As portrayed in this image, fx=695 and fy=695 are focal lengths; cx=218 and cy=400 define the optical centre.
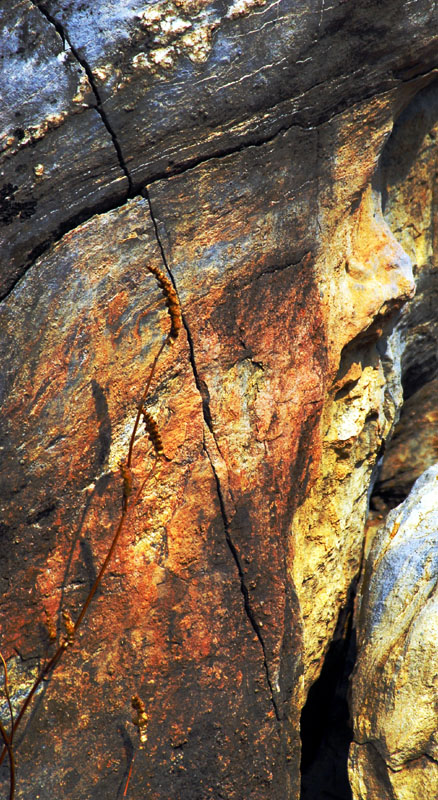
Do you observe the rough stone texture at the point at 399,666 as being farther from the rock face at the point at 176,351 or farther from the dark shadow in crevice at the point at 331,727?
the dark shadow in crevice at the point at 331,727

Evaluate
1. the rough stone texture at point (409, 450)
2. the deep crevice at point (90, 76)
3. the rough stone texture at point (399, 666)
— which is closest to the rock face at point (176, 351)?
the deep crevice at point (90, 76)

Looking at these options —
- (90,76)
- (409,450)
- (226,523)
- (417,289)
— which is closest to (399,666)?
(226,523)

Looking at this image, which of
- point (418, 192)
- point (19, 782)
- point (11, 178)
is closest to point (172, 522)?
point (19, 782)

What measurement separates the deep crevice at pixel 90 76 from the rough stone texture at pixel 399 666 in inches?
59.6

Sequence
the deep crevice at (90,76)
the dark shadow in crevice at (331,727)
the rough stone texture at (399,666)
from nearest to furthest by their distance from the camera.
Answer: the deep crevice at (90,76) → the rough stone texture at (399,666) → the dark shadow in crevice at (331,727)

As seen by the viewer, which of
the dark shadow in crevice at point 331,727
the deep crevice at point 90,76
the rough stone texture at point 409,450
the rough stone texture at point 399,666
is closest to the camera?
the deep crevice at point 90,76

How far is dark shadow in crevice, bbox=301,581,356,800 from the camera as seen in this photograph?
114 inches

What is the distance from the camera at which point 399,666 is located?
222 centimetres

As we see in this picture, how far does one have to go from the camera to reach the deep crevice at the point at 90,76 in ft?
6.10

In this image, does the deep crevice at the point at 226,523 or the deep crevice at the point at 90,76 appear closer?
the deep crevice at the point at 90,76

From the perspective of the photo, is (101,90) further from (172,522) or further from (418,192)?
(418,192)

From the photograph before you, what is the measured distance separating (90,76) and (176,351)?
80 cm

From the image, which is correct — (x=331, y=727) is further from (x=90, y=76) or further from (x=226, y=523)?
(x=90, y=76)

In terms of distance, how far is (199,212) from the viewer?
2105 mm
